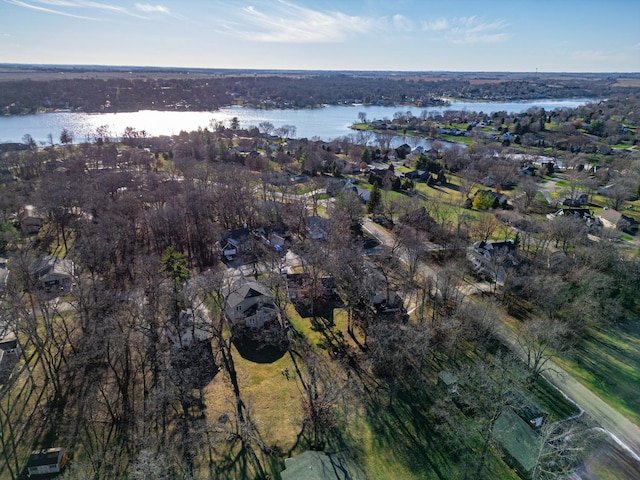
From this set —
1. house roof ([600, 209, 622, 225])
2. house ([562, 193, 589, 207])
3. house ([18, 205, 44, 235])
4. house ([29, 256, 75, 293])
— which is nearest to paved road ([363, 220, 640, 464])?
house roof ([600, 209, 622, 225])

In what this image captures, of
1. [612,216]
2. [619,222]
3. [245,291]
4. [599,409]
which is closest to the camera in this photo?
[599,409]

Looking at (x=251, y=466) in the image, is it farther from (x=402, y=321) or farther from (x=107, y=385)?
(x=402, y=321)

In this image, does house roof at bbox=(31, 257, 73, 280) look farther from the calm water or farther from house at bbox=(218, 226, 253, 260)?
the calm water

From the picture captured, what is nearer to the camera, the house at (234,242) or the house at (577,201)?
the house at (234,242)

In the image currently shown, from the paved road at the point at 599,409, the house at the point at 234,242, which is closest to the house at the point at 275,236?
the house at the point at 234,242

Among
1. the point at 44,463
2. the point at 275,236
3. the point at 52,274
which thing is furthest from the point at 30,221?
the point at 44,463

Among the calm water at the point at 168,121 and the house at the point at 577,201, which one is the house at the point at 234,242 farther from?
the calm water at the point at 168,121

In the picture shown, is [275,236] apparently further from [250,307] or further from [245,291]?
[250,307]

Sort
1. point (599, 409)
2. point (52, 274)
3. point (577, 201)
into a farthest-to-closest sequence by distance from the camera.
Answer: point (577, 201) → point (52, 274) → point (599, 409)
